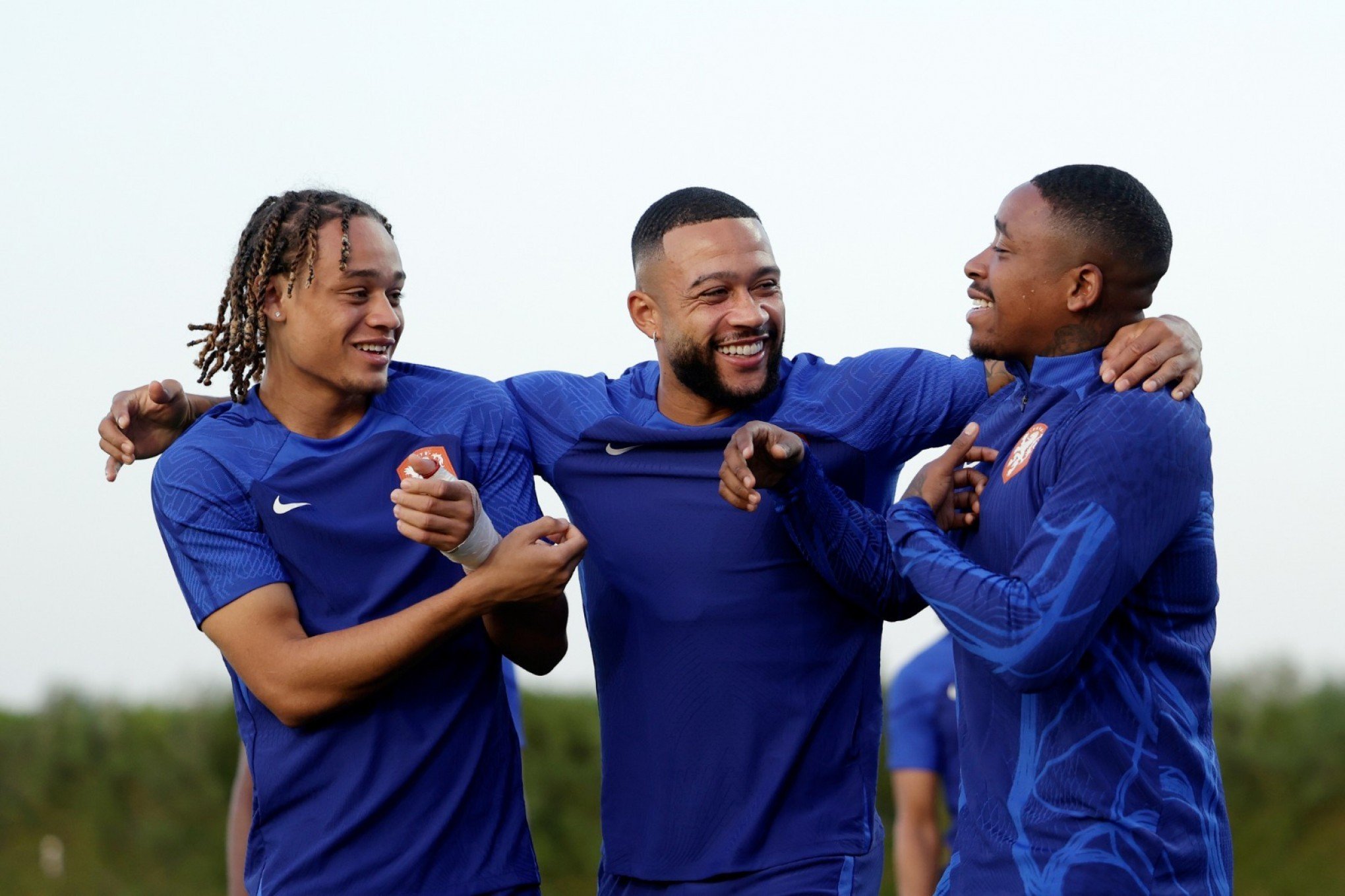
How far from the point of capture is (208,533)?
4055mm

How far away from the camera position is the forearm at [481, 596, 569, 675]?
3969 mm

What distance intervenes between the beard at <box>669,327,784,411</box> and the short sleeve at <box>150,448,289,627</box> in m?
1.19

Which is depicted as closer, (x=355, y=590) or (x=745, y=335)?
(x=355, y=590)

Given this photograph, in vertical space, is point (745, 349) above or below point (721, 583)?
above

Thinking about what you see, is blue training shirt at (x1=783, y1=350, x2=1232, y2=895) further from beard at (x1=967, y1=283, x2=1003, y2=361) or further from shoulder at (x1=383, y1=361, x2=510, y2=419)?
shoulder at (x1=383, y1=361, x2=510, y2=419)

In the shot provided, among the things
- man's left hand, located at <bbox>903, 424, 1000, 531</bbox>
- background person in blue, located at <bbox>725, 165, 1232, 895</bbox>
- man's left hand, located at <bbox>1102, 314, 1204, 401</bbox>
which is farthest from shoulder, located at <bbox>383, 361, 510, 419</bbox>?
man's left hand, located at <bbox>1102, 314, 1204, 401</bbox>

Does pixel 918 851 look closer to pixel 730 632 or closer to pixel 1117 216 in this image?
pixel 730 632

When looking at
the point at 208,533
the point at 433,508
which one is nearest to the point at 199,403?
the point at 208,533

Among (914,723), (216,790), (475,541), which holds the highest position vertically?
(475,541)

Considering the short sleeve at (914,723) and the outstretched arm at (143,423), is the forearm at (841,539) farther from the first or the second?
the short sleeve at (914,723)

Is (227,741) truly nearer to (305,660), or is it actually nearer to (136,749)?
(136,749)

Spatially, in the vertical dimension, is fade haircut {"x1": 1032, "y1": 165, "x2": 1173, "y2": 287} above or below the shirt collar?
above

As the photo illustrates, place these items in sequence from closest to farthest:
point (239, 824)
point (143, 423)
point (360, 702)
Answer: point (360, 702)
point (143, 423)
point (239, 824)

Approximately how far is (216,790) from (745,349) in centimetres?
668
